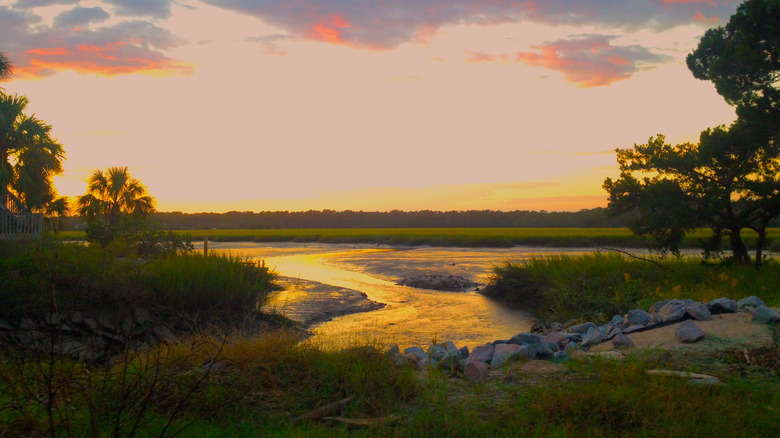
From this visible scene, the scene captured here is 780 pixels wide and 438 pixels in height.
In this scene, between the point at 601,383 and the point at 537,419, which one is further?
the point at 601,383

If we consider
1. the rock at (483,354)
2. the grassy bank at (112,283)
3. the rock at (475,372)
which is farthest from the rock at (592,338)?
the grassy bank at (112,283)

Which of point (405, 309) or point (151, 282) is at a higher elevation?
point (151, 282)

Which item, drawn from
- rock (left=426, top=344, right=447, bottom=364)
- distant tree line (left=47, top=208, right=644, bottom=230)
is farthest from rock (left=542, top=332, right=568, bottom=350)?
distant tree line (left=47, top=208, right=644, bottom=230)

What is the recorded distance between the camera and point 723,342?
624 centimetres

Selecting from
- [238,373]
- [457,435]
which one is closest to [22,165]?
[238,373]

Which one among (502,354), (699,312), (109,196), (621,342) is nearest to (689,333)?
(621,342)

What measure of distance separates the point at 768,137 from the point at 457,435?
11.4 metres

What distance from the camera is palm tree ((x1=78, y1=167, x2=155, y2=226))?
1163 inches

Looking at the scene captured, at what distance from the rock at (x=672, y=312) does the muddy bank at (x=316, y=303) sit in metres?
6.44

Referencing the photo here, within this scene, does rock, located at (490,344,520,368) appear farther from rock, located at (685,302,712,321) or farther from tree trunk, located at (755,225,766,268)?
tree trunk, located at (755,225,766,268)

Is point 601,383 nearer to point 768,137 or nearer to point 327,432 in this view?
point 327,432

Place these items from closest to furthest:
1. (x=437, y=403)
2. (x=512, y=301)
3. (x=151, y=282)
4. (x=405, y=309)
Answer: (x=437, y=403), (x=151, y=282), (x=405, y=309), (x=512, y=301)

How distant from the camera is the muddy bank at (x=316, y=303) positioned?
12.3 m

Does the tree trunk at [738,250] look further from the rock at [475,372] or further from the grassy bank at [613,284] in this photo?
the rock at [475,372]
